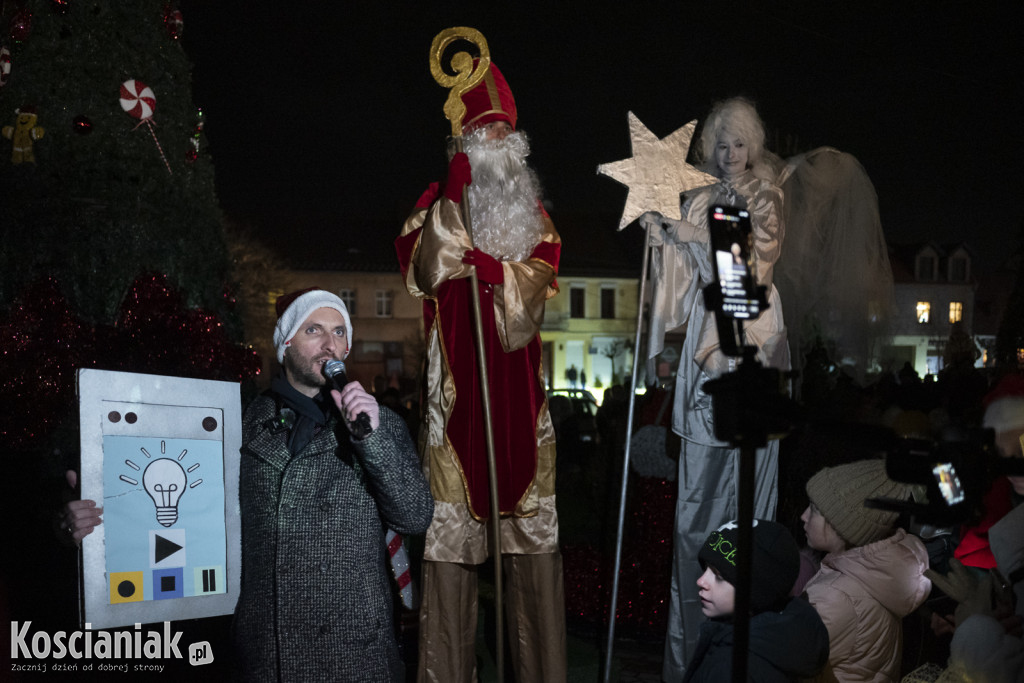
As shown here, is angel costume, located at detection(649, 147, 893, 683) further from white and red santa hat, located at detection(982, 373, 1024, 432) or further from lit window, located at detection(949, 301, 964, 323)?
lit window, located at detection(949, 301, 964, 323)

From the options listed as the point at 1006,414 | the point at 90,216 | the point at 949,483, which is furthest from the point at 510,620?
the point at 90,216

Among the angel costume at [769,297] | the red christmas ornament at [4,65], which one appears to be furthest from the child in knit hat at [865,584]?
the red christmas ornament at [4,65]

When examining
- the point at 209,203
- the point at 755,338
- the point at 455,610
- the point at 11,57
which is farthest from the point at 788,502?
the point at 11,57

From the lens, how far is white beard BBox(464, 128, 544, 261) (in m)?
4.09

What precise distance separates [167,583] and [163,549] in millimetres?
101

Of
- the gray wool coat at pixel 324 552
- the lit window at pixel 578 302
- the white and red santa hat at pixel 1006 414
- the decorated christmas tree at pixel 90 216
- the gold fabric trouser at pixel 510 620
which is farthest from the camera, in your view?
the lit window at pixel 578 302

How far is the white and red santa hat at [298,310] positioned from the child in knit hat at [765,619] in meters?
1.41

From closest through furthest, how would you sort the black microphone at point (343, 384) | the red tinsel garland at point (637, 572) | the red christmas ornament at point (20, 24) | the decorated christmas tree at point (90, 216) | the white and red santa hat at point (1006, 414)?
the black microphone at point (343, 384) → the white and red santa hat at point (1006, 414) → the decorated christmas tree at point (90, 216) → the red christmas ornament at point (20, 24) → the red tinsel garland at point (637, 572)

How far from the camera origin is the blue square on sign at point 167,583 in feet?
8.28

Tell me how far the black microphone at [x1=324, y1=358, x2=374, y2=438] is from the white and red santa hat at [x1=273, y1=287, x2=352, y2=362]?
1.06ft

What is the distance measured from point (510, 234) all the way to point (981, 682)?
103 inches

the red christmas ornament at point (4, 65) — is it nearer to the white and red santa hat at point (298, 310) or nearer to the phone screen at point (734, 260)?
the white and red santa hat at point (298, 310)

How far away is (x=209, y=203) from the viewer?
5.19 m

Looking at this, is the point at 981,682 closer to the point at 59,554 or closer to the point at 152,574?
the point at 152,574
